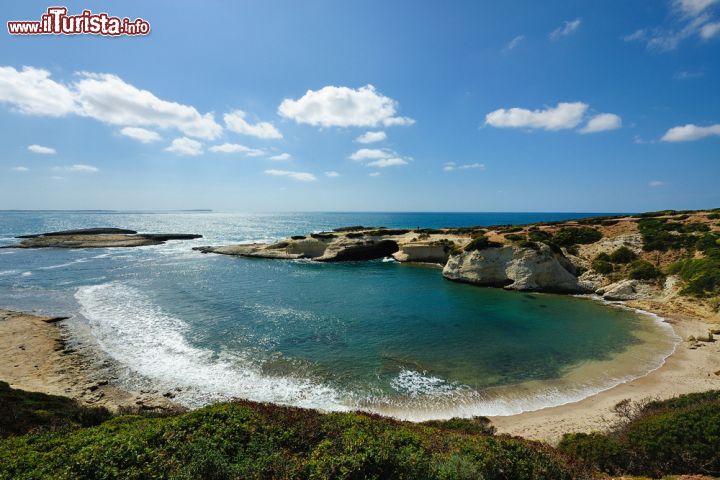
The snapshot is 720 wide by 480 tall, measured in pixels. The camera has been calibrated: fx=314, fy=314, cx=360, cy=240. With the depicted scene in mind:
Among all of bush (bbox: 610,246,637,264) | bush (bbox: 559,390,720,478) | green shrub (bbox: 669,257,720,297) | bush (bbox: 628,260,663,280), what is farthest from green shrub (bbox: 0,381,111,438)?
bush (bbox: 610,246,637,264)

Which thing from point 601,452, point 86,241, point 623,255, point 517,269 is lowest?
point 601,452

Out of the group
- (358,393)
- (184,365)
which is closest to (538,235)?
(358,393)

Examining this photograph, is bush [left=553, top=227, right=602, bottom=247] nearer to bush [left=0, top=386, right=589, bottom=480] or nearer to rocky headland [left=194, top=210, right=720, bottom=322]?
rocky headland [left=194, top=210, right=720, bottom=322]

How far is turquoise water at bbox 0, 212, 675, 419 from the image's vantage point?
1589cm

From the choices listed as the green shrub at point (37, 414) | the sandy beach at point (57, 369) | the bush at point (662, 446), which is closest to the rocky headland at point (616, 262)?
the bush at point (662, 446)

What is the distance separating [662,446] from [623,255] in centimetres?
3577

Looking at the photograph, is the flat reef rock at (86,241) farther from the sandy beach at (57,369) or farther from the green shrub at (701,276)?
the green shrub at (701,276)

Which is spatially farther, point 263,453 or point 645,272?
point 645,272

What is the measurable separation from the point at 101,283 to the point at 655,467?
5098 centimetres

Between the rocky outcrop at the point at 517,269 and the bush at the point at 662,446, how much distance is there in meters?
27.2

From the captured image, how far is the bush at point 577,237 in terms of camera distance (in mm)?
43844

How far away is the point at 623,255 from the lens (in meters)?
36.8

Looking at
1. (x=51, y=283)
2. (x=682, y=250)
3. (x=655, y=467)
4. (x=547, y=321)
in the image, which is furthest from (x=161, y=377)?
(x=682, y=250)

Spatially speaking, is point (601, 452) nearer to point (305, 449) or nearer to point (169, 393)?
point (305, 449)
